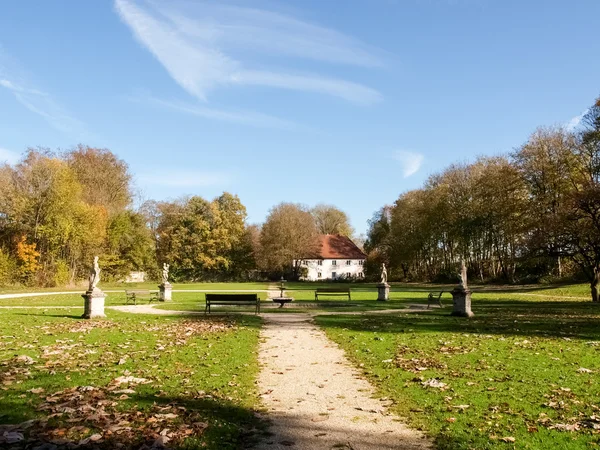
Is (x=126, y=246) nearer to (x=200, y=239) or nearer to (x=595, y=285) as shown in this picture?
(x=200, y=239)

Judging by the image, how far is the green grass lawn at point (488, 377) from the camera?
5.12 m

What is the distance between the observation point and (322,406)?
20.5ft

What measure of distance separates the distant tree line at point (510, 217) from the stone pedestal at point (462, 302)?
9.74m

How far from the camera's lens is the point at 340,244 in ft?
277

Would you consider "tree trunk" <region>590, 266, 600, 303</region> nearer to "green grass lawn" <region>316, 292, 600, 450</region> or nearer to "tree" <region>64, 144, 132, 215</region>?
"green grass lawn" <region>316, 292, 600, 450</region>

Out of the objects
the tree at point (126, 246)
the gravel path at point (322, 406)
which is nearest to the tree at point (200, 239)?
the tree at point (126, 246)

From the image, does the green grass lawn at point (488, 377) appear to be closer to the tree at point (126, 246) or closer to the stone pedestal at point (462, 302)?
the stone pedestal at point (462, 302)

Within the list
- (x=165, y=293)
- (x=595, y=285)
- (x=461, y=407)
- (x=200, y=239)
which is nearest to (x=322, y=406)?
(x=461, y=407)

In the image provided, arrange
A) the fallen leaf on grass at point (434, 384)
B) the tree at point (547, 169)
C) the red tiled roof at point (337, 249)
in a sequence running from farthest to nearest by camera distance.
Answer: the red tiled roof at point (337, 249) < the tree at point (547, 169) < the fallen leaf on grass at point (434, 384)

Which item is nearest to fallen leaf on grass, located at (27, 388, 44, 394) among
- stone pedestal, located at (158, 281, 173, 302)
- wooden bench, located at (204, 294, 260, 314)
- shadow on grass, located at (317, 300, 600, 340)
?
shadow on grass, located at (317, 300, 600, 340)

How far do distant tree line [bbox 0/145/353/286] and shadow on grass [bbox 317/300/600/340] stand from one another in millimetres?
33915

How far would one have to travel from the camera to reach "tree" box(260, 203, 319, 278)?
7106cm

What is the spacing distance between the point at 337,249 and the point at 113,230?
42.1m

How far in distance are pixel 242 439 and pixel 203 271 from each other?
6722 cm
